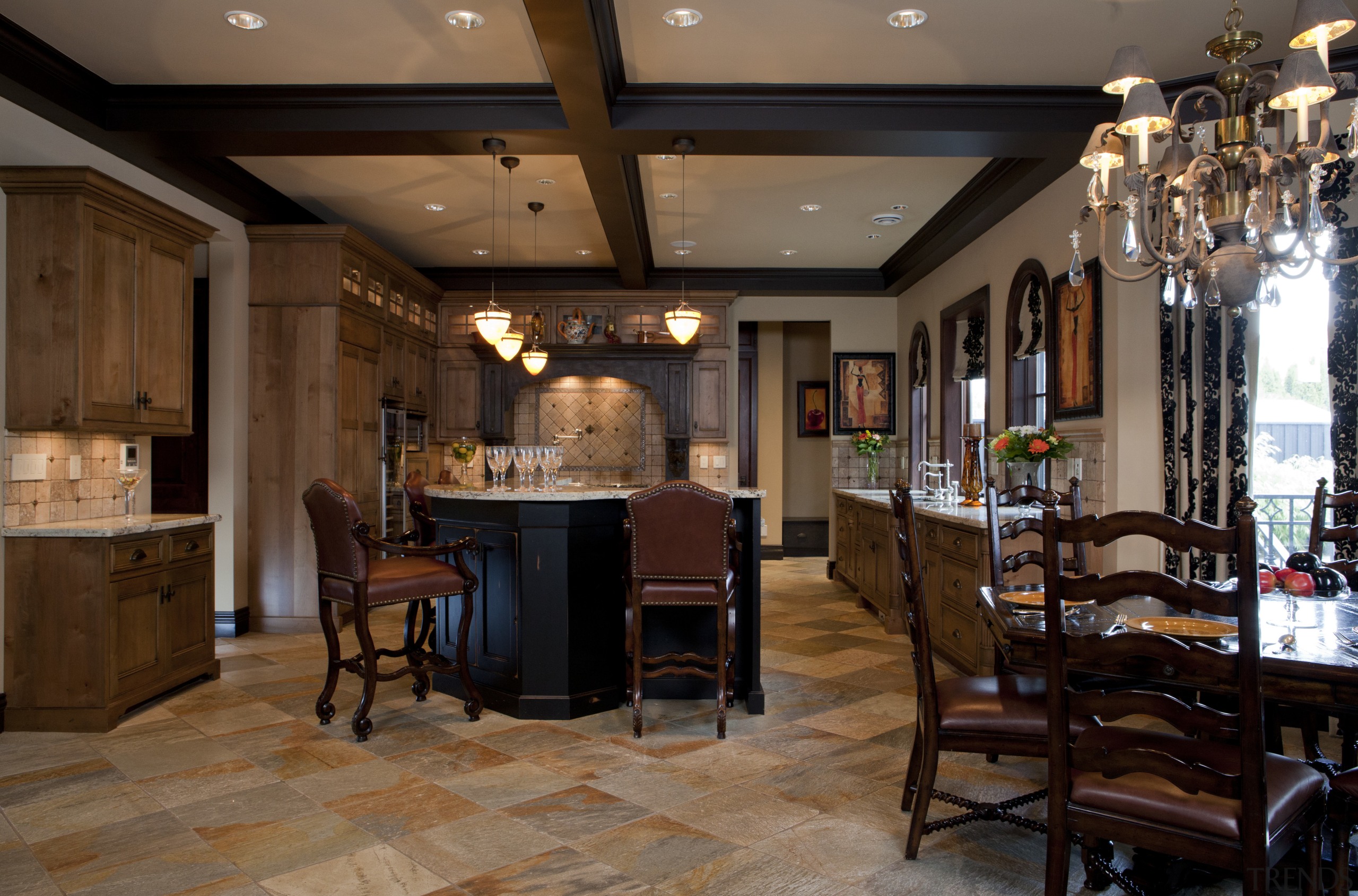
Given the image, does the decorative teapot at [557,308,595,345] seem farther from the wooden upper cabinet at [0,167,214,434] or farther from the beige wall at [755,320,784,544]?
the wooden upper cabinet at [0,167,214,434]

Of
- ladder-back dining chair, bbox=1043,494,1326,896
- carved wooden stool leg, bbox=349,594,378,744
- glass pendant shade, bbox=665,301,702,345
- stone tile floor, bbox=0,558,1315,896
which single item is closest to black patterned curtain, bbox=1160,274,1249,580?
stone tile floor, bbox=0,558,1315,896

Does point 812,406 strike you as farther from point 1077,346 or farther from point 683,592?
point 683,592

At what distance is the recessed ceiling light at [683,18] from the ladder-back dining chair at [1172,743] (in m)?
2.56

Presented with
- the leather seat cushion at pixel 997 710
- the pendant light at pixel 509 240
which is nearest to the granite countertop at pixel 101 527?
the pendant light at pixel 509 240

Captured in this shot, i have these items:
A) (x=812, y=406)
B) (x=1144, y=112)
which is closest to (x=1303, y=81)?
(x=1144, y=112)

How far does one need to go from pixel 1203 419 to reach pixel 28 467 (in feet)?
18.1

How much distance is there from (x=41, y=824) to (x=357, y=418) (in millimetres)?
3708

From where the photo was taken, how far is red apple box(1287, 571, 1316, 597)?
7.80ft

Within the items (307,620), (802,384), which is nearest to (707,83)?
(307,620)

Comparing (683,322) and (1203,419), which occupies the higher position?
(683,322)

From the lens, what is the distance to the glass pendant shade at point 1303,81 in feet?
7.54

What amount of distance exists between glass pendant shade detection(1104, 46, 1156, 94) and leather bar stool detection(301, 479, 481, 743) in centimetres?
309

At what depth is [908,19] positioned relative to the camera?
336 cm

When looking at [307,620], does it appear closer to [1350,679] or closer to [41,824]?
[41,824]
